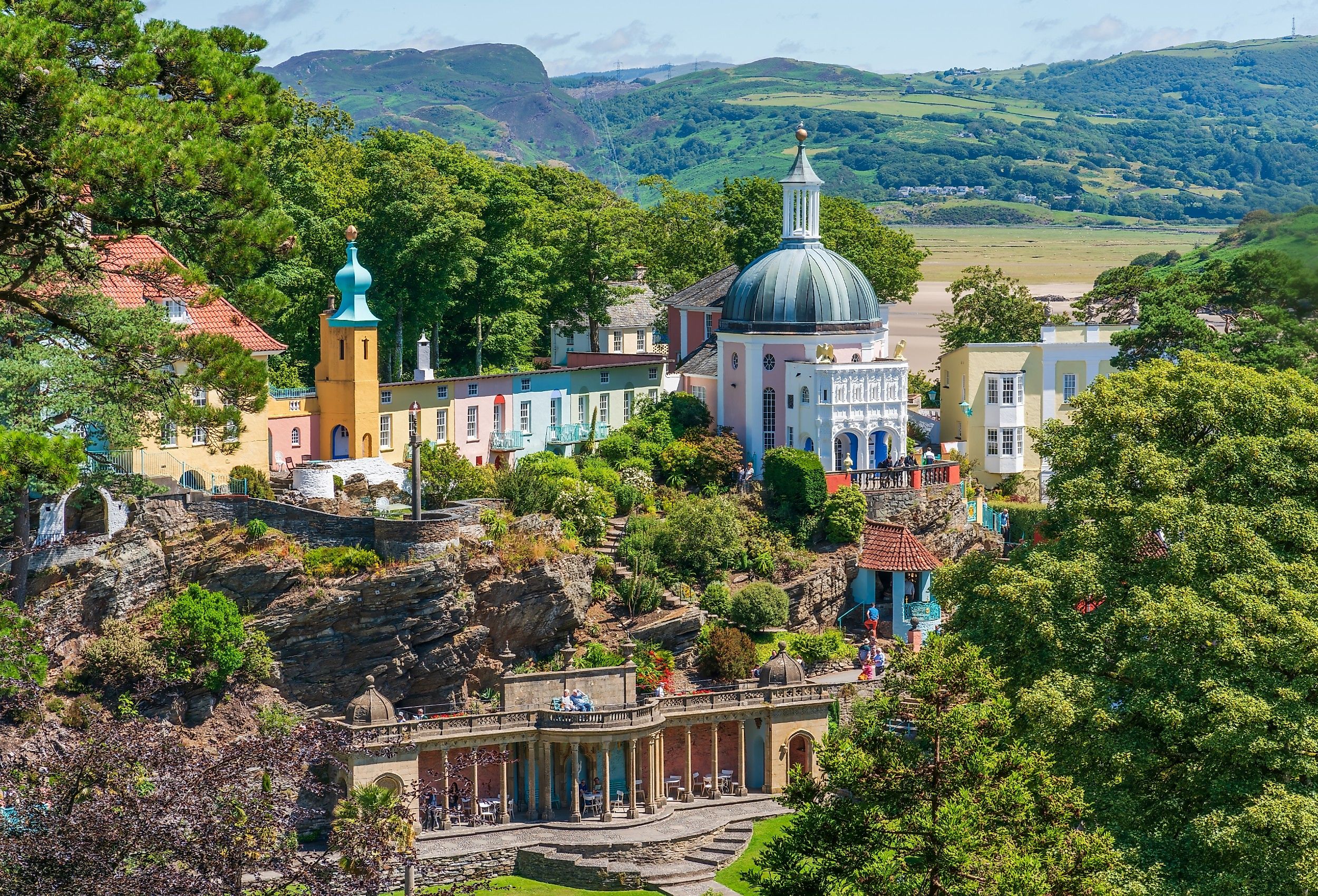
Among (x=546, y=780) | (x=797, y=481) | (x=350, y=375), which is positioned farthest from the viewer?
(x=797, y=481)

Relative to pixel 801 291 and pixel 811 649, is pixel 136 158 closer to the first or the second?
pixel 811 649

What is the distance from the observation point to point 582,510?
6184 cm

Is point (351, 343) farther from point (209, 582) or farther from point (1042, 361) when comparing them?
point (1042, 361)

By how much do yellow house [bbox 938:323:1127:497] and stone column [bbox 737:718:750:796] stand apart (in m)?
20.9

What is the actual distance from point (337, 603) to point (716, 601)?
1246cm

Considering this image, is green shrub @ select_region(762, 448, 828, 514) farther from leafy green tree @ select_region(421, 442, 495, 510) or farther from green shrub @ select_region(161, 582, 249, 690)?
green shrub @ select_region(161, 582, 249, 690)

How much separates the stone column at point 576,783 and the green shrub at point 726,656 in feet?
19.9

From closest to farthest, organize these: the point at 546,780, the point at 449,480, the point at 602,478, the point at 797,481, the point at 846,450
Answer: the point at 546,780, the point at 449,480, the point at 602,478, the point at 797,481, the point at 846,450

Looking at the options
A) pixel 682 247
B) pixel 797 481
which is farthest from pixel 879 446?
pixel 682 247

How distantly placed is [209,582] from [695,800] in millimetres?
15249

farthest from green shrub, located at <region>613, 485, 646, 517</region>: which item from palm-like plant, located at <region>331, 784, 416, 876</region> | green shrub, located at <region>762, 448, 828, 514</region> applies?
→ palm-like plant, located at <region>331, 784, 416, 876</region>

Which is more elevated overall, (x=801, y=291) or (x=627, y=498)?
(x=801, y=291)

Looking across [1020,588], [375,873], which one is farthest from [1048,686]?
[375,873]

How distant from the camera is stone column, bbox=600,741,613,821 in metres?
54.5
